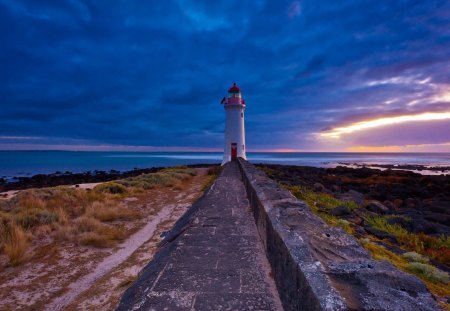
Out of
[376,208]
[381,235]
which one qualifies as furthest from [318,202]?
[381,235]

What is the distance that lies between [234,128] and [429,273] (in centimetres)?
1952

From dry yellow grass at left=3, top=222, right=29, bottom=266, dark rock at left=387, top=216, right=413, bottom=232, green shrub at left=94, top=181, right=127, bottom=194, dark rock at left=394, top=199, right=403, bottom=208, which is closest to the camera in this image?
dry yellow grass at left=3, top=222, right=29, bottom=266

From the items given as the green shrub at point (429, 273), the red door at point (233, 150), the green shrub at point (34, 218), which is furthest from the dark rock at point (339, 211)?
the red door at point (233, 150)

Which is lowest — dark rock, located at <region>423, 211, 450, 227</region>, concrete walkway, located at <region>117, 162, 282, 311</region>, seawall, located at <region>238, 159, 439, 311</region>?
dark rock, located at <region>423, 211, 450, 227</region>

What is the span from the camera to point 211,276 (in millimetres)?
2875

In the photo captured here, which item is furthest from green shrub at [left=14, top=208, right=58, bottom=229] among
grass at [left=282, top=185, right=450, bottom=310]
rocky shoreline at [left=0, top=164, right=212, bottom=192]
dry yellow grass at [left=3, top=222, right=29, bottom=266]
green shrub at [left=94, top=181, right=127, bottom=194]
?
rocky shoreline at [left=0, top=164, right=212, bottom=192]

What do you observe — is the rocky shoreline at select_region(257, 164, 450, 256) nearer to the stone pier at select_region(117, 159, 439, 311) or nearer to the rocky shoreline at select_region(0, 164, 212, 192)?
the stone pier at select_region(117, 159, 439, 311)

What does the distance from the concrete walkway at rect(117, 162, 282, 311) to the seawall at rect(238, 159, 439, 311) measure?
0.71 feet

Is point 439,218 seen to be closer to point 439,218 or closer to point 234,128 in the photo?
point 439,218

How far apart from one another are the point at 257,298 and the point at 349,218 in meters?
5.67

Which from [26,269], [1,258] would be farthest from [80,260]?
[1,258]

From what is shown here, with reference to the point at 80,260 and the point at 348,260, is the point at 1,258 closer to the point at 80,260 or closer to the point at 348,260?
the point at 80,260

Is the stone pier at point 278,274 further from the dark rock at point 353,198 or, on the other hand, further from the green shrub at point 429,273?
the dark rock at point 353,198

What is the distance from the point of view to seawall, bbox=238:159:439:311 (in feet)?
5.19
